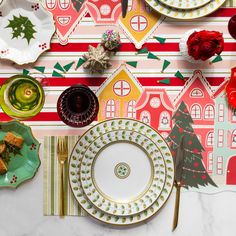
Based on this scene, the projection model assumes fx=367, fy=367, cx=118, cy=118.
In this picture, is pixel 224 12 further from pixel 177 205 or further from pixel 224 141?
pixel 177 205

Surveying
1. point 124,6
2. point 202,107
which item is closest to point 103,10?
point 124,6

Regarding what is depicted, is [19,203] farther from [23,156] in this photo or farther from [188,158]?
[188,158]

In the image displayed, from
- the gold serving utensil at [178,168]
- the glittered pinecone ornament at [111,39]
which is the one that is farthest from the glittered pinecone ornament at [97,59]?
the gold serving utensil at [178,168]

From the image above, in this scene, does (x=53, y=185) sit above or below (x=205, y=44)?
below

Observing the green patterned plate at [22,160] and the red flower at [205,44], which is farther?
the green patterned plate at [22,160]

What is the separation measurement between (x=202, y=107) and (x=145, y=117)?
0.62 ft

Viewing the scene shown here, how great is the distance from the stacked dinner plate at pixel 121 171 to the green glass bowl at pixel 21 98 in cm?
19

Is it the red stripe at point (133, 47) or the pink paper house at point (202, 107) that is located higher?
the red stripe at point (133, 47)

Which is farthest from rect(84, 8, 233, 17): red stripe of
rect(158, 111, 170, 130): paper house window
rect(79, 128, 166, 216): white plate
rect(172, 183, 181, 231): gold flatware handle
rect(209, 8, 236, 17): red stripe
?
rect(172, 183, 181, 231): gold flatware handle

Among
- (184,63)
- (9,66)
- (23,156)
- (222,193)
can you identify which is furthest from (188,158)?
(9,66)

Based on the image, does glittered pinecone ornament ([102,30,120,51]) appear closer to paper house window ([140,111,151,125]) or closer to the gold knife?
the gold knife

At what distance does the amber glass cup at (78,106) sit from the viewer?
1.11 meters

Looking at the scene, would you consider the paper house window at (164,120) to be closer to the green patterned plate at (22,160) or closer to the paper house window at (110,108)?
the paper house window at (110,108)

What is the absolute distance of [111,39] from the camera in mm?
1146
